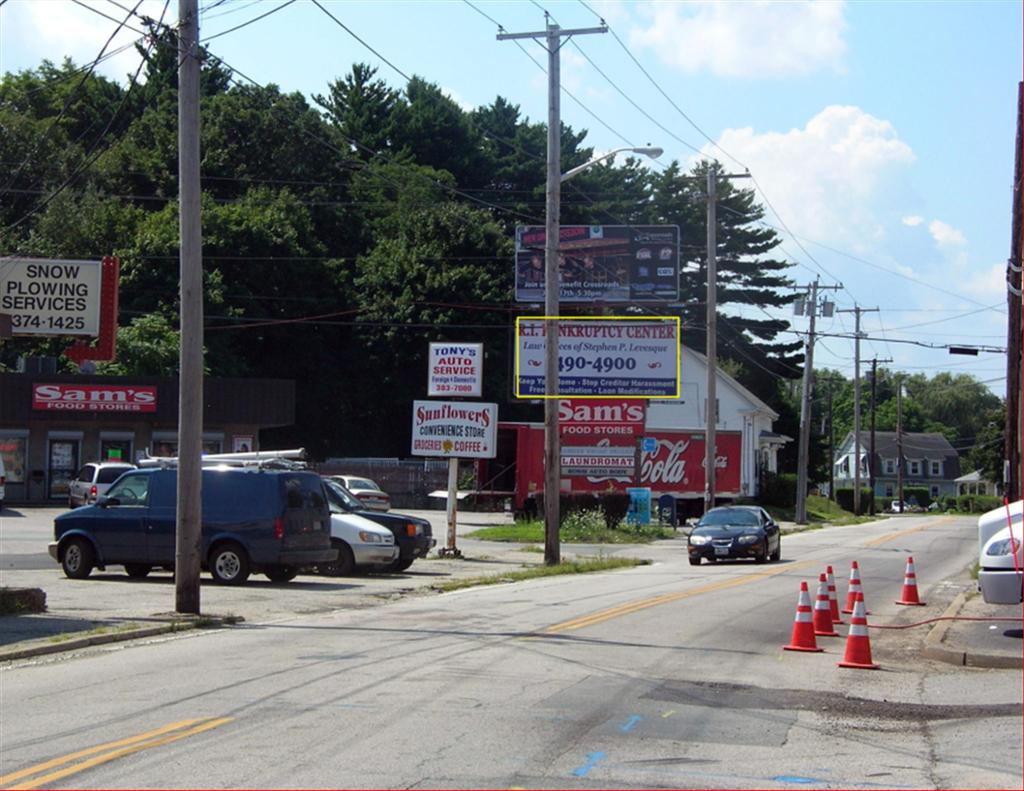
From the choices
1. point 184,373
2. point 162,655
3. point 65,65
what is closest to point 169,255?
point 65,65

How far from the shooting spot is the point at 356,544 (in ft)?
82.8

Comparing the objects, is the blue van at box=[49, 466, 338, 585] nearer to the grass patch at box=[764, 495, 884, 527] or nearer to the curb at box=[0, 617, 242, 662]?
the curb at box=[0, 617, 242, 662]

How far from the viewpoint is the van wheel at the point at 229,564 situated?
72.6ft

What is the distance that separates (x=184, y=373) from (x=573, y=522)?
2635cm

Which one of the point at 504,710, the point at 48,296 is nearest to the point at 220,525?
the point at 48,296

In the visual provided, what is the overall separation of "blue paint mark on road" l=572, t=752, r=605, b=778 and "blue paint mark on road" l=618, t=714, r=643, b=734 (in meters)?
0.89

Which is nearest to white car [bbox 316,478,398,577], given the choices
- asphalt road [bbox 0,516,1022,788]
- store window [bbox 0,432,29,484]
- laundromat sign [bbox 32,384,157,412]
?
asphalt road [bbox 0,516,1022,788]

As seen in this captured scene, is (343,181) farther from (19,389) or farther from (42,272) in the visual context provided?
(42,272)

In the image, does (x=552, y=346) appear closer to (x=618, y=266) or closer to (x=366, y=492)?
(x=366, y=492)

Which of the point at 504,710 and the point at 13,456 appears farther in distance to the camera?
the point at 13,456

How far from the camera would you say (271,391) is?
2053 inches

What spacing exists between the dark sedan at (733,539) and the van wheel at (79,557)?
14.1m

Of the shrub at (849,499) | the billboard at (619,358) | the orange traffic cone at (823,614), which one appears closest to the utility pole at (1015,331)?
the orange traffic cone at (823,614)

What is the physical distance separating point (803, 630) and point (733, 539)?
16.3 metres
